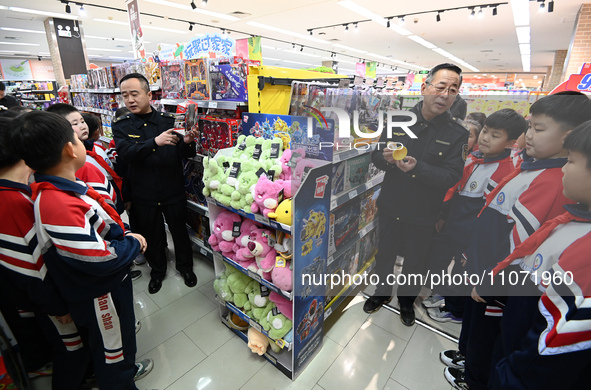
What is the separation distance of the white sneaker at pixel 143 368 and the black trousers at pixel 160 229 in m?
0.97

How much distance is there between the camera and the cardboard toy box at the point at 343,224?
214 cm

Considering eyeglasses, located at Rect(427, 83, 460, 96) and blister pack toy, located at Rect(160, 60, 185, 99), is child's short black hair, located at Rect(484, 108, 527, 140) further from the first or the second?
blister pack toy, located at Rect(160, 60, 185, 99)

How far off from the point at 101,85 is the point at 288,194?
432 cm

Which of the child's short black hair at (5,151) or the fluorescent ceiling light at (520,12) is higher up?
the fluorescent ceiling light at (520,12)

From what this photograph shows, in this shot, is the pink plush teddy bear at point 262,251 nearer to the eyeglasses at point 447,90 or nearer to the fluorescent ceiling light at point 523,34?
the eyeglasses at point 447,90

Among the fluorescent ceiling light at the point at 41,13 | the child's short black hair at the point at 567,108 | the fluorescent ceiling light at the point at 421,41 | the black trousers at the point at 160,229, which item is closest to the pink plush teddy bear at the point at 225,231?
the black trousers at the point at 160,229

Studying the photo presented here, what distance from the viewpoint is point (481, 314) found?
1.49m

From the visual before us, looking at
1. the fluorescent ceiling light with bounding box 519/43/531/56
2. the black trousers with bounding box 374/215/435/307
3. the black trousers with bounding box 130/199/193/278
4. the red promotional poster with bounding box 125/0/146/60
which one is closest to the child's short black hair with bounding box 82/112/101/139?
the black trousers with bounding box 130/199/193/278

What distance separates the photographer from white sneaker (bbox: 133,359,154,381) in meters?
1.95

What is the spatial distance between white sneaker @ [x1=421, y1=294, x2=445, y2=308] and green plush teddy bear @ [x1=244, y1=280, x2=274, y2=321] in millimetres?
1536

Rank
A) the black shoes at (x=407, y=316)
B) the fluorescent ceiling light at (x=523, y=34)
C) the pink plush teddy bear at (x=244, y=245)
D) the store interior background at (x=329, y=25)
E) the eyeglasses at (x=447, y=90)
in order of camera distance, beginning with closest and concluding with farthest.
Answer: the eyeglasses at (x=447, y=90) → the pink plush teddy bear at (x=244, y=245) → the black shoes at (x=407, y=316) → the store interior background at (x=329, y=25) → the fluorescent ceiling light at (x=523, y=34)

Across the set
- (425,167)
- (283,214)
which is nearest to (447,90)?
(425,167)

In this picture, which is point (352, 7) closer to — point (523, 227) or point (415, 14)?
point (415, 14)

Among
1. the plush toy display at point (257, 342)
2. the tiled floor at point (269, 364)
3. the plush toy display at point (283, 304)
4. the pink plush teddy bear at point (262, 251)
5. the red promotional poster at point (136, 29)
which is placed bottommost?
the tiled floor at point (269, 364)
